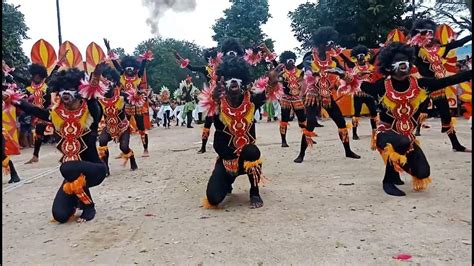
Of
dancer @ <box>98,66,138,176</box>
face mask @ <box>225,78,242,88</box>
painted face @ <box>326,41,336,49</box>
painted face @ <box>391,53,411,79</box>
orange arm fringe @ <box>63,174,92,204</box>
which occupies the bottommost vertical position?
orange arm fringe @ <box>63,174,92,204</box>

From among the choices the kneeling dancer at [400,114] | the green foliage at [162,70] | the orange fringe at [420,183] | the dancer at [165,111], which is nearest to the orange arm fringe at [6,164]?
the kneeling dancer at [400,114]

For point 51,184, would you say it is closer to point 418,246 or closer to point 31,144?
point 418,246

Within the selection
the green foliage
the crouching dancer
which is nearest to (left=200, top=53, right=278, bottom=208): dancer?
the crouching dancer

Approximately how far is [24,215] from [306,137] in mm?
4260

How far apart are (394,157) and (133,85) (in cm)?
552

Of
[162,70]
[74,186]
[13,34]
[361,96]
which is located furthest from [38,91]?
[162,70]

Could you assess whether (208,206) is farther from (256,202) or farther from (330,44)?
(330,44)

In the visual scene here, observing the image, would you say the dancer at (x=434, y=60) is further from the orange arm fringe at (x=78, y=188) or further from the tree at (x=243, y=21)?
the tree at (x=243, y=21)

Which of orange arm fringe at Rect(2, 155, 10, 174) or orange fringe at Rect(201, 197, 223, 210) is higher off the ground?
orange arm fringe at Rect(2, 155, 10, 174)

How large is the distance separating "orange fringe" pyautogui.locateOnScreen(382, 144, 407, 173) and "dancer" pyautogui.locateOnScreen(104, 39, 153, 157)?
4.75 meters

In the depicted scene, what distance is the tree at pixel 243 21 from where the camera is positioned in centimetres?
2822

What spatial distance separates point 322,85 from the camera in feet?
27.0

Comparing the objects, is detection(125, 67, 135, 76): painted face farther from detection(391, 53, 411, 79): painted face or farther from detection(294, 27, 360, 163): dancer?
detection(391, 53, 411, 79): painted face

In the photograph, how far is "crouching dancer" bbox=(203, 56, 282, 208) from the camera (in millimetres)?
5109
